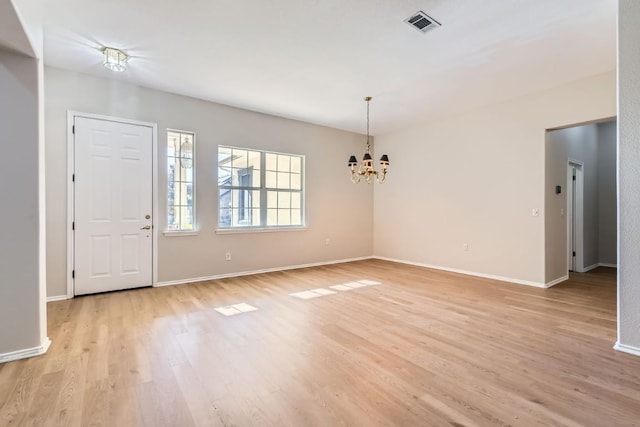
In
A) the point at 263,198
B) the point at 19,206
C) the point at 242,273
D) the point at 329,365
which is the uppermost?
the point at 263,198

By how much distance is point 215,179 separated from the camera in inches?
192

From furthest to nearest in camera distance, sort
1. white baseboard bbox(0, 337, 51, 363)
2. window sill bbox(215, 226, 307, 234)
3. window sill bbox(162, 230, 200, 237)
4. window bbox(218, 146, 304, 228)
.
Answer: window bbox(218, 146, 304, 228) < window sill bbox(215, 226, 307, 234) < window sill bbox(162, 230, 200, 237) < white baseboard bbox(0, 337, 51, 363)

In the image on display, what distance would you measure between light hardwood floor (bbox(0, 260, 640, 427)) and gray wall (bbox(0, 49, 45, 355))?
0.95 ft

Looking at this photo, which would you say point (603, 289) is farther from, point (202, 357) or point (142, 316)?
point (142, 316)

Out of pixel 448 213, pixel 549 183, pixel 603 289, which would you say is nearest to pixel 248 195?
pixel 448 213

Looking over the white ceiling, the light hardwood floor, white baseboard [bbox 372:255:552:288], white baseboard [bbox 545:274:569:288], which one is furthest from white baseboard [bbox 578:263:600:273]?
the white ceiling

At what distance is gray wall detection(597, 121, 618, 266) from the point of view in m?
6.04

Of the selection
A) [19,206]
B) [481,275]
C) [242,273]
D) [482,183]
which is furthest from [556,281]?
[19,206]

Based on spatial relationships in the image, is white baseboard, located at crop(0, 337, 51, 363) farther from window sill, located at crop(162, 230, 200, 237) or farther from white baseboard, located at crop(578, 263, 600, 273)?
white baseboard, located at crop(578, 263, 600, 273)

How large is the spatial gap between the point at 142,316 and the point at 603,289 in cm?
600

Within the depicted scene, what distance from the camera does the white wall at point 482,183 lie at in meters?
4.32

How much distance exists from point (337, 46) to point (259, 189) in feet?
9.66

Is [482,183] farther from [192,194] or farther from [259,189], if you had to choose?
[192,194]

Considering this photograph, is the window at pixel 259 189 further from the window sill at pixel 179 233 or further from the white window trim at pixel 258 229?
the window sill at pixel 179 233
